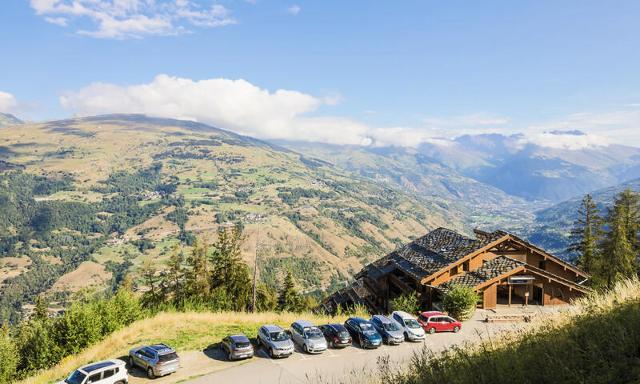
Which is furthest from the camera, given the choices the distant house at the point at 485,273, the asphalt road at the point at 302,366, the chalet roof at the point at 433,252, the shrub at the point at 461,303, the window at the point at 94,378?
the chalet roof at the point at 433,252

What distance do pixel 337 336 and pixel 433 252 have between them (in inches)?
1134

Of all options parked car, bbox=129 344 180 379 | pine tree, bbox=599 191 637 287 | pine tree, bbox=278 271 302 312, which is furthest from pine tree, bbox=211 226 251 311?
pine tree, bbox=599 191 637 287

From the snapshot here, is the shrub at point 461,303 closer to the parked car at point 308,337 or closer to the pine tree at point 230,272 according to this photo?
the parked car at point 308,337

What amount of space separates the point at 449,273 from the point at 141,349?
35.3 meters

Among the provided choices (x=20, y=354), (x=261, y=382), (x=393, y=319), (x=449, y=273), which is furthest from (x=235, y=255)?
(x=261, y=382)

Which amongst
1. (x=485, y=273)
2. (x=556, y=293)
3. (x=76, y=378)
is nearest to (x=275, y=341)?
(x=76, y=378)

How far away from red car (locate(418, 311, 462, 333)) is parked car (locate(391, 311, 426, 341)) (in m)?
2.42

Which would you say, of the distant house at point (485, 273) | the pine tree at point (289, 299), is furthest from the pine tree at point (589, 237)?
the pine tree at point (289, 299)

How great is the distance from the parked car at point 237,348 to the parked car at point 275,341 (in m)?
1.37

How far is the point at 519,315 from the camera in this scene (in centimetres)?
4194

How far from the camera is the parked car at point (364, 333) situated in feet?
100

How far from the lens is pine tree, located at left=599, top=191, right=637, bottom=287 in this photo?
183 feet

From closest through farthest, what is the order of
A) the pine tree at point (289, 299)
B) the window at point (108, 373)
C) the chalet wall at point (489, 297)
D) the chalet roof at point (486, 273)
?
the window at point (108, 373) < the chalet wall at point (489, 297) < the chalet roof at point (486, 273) < the pine tree at point (289, 299)

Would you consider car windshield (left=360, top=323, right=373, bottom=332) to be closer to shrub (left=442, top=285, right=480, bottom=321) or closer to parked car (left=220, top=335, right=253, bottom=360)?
parked car (left=220, top=335, right=253, bottom=360)
